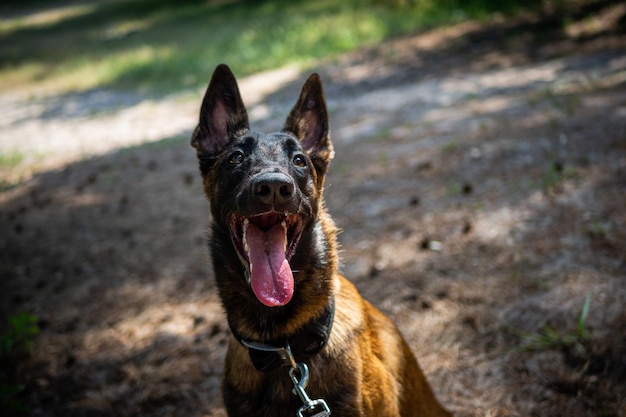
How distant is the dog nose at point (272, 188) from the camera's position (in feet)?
7.00

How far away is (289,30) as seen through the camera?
1730 cm

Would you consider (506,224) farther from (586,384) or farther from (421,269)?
(586,384)

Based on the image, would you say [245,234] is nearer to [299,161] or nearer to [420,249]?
[299,161]

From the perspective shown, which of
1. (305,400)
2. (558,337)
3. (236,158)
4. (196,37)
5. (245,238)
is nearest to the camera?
(305,400)

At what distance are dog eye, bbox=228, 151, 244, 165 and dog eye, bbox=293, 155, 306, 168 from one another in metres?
0.28

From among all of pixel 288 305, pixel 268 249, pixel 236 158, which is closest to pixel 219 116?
pixel 236 158

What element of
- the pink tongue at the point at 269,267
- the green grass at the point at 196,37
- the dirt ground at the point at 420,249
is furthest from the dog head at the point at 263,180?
the green grass at the point at 196,37

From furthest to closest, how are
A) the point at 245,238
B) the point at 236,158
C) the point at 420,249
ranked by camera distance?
the point at 420,249 → the point at 236,158 → the point at 245,238

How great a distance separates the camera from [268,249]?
7.49 feet

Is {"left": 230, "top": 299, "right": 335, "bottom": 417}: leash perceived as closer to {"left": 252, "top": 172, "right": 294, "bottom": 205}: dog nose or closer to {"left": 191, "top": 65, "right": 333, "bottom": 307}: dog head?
{"left": 191, "top": 65, "right": 333, "bottom": 307}: dog head

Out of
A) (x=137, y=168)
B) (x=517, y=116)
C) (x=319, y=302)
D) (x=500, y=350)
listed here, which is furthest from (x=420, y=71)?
(x=319, y=302)

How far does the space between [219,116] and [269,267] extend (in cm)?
113

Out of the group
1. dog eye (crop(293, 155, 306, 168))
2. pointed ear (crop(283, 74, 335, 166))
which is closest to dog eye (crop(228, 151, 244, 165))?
dog eye (crop(293, 155, 306, 168))

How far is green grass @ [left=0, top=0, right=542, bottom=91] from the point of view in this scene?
1456 centimetres
